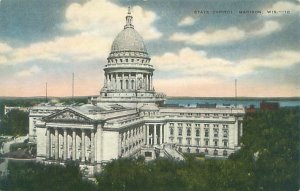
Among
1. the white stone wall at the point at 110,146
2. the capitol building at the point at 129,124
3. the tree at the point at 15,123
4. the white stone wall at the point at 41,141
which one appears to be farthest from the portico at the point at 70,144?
the tree at the point at 15,123

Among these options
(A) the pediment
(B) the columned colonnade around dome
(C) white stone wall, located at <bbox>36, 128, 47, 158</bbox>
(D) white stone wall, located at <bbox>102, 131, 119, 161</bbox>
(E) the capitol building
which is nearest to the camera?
(D) white stone wall, located at <bbox>102, 131, 119, 161</bbox>

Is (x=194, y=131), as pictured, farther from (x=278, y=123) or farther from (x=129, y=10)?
(x=129, y=10)

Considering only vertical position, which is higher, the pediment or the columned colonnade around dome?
the columned colonnade around dome

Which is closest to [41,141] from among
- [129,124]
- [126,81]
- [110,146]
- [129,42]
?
[110,146]

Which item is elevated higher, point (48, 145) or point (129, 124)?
point (129, 124)

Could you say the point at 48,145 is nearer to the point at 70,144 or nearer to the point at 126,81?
the point at 70,144

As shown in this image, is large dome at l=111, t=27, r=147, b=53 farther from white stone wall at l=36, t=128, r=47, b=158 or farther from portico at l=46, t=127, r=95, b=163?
portico at l=46, t=127, r=95, b=163

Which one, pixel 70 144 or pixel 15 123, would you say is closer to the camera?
pixel 70 144

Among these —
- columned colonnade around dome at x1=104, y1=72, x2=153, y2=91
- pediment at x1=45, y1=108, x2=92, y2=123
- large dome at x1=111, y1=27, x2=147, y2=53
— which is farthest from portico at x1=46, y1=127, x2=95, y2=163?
large dome at x1=111, y1=27, x2=147, y2=53
